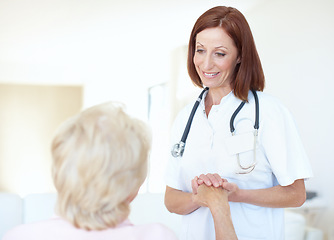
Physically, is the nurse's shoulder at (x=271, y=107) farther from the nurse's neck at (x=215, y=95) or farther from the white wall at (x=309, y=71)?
the white wall at (x=309, y=71)

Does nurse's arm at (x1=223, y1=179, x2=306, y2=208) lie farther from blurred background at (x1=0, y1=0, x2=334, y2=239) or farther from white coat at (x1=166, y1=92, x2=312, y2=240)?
blurred background at (x1=0, y1=0, x2=334, y2=239)

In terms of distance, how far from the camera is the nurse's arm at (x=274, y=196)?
54.3 inches

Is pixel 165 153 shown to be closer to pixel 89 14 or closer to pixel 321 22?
pixel 89 14

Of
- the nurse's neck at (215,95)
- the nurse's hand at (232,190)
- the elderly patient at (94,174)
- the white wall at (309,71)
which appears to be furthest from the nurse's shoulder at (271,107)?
the white wall at (309,71)

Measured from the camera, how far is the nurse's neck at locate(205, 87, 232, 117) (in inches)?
62.4

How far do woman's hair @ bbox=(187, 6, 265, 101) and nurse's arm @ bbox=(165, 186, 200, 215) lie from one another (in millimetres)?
387

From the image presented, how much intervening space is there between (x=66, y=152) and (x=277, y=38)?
3.48 meters

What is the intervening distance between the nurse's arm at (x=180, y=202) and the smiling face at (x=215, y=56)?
Answer: 1.28 ft

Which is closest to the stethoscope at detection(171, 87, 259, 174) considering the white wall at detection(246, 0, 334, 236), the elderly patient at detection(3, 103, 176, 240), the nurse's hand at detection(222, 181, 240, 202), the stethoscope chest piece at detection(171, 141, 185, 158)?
the stethoscope chest piece at detection(171, 141, 185, 158)

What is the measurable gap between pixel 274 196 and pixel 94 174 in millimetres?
705

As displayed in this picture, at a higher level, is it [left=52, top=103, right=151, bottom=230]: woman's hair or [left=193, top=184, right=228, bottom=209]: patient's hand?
[left=52, top=103, right=151, bottom=230]: woman's hair

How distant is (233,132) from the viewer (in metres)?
1.46

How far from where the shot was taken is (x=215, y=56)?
151 centimetres

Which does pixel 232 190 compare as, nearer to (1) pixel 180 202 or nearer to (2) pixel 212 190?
(2) pixel 212 190
